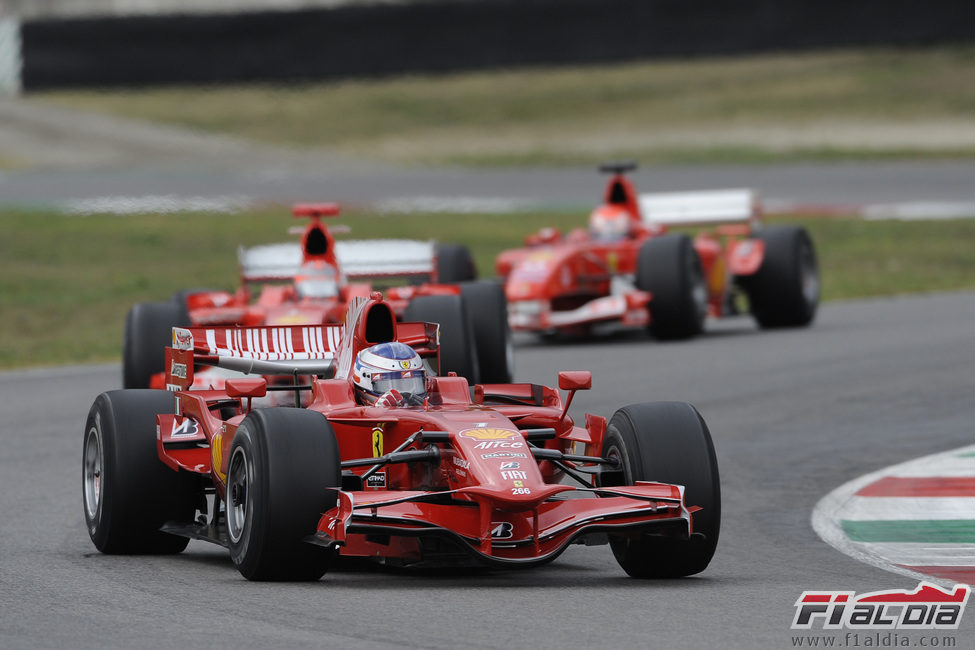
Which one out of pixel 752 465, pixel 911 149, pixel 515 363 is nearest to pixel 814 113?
pixel 911 149

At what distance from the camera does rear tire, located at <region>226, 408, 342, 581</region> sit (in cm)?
824

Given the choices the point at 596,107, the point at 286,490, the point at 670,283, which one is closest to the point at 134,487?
the point at 286,490

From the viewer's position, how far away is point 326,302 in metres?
16.2

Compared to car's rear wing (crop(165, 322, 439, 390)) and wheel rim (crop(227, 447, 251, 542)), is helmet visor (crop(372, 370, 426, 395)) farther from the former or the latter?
car's rear wing (crop(165, 322, 439, 390))

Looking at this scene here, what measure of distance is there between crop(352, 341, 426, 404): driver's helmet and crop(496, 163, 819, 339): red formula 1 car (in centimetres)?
1131

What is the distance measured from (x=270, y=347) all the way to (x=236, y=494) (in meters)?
2.57

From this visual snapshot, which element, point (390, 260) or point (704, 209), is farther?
point (704, 209)

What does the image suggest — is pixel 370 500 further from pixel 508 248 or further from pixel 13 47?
pixel 13 47

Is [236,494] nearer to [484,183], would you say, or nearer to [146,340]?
[146,340]

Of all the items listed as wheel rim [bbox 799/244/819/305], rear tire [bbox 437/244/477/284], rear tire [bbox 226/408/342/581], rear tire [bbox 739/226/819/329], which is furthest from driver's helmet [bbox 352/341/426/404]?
wheel rim [bbox 799/244/819/305]

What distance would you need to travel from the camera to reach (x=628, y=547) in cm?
881

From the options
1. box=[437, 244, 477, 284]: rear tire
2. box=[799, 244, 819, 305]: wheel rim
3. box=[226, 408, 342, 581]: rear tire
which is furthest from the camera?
box=[799, 244, 819, 305]: wheel rim

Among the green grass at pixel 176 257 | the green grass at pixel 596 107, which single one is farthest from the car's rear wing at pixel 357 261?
the green grass at pixel 596 107

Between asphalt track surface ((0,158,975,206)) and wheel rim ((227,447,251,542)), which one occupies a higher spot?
asphalt track surface ((0,158,975,206))
